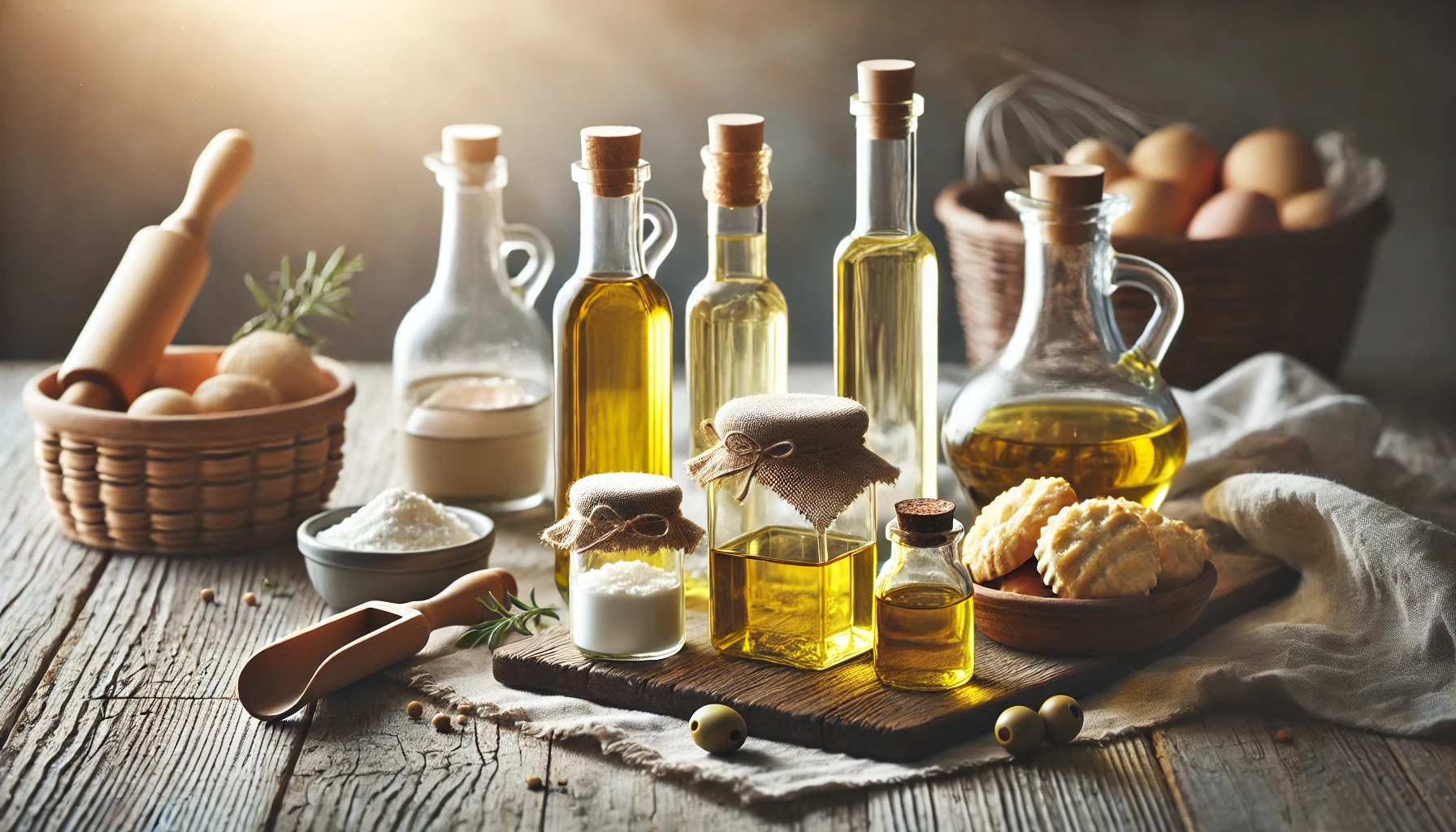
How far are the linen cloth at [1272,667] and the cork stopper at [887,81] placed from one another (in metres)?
0.42

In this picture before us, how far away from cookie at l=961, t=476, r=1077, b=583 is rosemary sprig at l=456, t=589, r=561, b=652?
30 centimetres

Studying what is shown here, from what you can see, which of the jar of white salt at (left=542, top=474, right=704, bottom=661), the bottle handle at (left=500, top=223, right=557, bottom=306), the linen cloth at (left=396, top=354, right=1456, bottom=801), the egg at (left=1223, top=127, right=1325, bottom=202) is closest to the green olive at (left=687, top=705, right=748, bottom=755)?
the linen cloth at (left=396, top=354, right=1456, bottom=801)

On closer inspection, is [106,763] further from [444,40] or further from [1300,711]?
[444,40]

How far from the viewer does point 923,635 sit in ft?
3.03

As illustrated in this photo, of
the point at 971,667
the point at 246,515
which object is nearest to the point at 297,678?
the point at 246,515

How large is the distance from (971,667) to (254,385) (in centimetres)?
69

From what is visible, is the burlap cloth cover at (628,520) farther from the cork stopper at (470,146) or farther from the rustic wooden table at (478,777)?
the cork stopper at (470,146)

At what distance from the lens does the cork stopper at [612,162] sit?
1.04 meters

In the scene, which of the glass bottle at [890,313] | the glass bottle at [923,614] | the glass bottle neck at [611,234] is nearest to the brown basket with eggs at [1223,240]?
the glass bottle at [890,313]

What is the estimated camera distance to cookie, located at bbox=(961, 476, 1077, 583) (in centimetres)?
100

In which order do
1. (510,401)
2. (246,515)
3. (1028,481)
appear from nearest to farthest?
(1028,481) < (246,515) < (510,401)

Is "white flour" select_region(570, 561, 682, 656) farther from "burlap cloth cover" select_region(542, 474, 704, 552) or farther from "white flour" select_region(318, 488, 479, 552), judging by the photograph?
"white flour" select_region(318, 488, 479, 552)

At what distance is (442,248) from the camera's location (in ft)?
4.55

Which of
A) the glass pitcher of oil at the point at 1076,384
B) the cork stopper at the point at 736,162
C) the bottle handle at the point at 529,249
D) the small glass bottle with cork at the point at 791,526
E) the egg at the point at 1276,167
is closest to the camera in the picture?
the small glass bottle with cork at the point at 791,526
